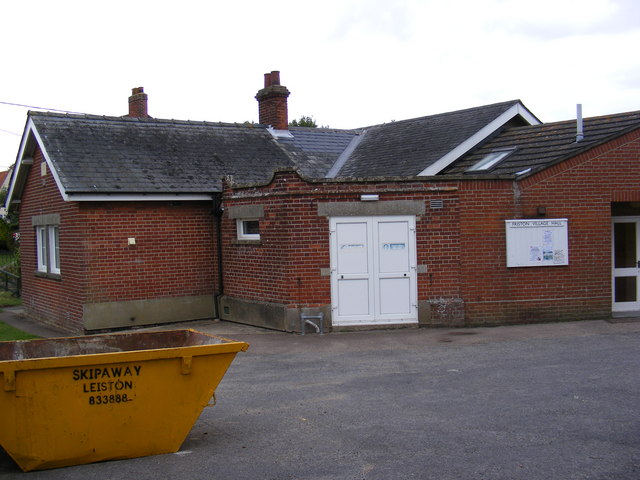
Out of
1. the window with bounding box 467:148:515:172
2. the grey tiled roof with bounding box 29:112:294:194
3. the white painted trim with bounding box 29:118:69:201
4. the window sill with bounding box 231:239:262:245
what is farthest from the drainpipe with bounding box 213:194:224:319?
the window with bounding box 467:148:515:172

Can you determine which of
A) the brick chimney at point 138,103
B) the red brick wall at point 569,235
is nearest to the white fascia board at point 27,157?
the brick chimney at point 138,103

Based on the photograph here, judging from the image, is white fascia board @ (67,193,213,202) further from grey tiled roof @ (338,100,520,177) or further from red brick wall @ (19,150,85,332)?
grey tiled roof @ (338,100,520,177)

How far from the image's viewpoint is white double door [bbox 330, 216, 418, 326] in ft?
43.7

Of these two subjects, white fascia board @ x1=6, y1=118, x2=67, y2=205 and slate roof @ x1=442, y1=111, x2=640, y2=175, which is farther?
white fascia board @ x1=6, y1=118, x2=67, y2=205

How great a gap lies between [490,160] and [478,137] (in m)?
1.16

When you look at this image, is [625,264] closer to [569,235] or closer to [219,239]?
[569,235]

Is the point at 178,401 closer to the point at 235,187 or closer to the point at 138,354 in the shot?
the point at 138,354

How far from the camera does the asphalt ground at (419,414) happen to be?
6102 millimetres

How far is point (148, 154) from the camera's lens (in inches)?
640

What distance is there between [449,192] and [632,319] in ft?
14.9

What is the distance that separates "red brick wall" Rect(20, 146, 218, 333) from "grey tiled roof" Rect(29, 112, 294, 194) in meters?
0.53

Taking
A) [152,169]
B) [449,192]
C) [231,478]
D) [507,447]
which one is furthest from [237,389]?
[152,169]

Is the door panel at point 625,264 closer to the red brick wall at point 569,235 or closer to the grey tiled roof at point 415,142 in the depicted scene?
the red brick wall at point 569,235

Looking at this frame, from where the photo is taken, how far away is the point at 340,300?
43.8ft
